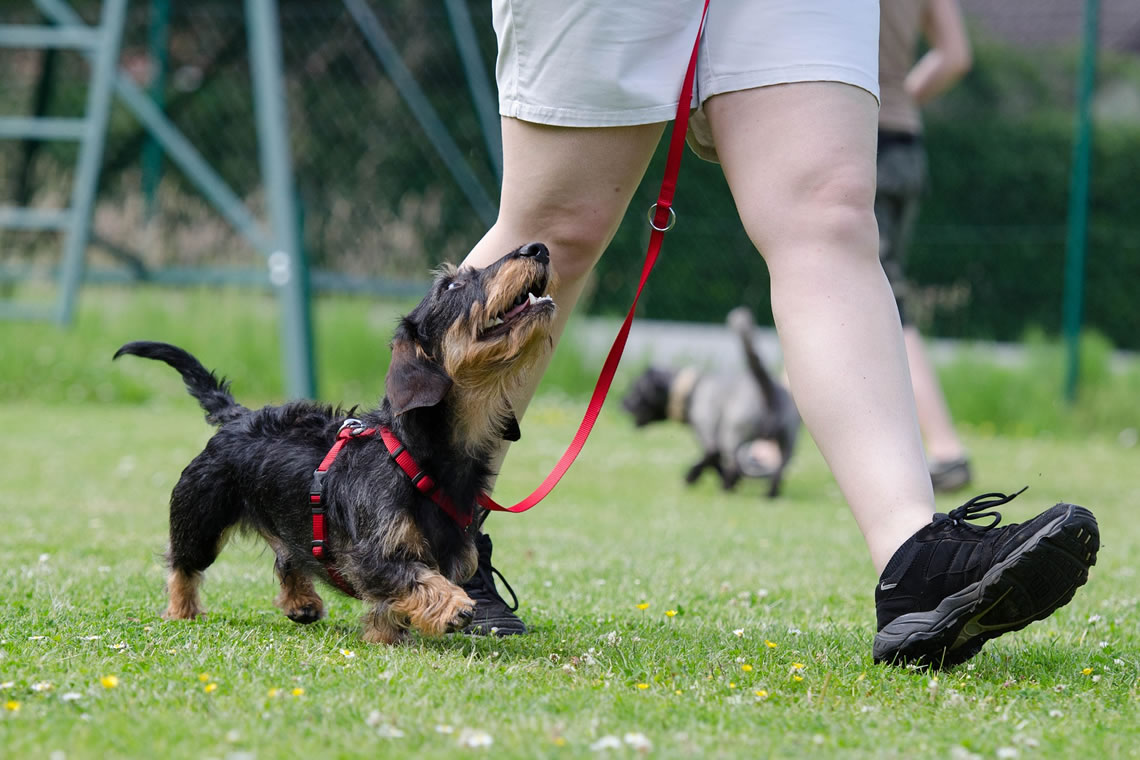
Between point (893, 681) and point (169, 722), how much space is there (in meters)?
1.46

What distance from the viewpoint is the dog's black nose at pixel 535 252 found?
325cm

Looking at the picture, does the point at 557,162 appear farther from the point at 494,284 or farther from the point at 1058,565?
the point at 1058,565

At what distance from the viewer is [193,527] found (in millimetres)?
3600

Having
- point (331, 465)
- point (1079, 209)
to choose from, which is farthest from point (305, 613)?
point (1079, 209)

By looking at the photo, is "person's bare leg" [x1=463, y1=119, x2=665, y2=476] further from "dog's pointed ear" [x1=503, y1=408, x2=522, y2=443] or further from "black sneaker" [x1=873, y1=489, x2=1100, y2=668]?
"black sneaker" [x1=873, y1=489, x2=1100, y2=668]

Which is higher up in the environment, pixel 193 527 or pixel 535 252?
pixel 535 252

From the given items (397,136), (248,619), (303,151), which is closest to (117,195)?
(303,151)

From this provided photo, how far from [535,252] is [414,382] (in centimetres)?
43

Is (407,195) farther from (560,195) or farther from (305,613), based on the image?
(560,195)

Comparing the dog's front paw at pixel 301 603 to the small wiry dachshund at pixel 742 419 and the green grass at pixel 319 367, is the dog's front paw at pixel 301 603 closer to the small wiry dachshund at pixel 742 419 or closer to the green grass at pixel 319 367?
the small wiry dachshund at pixel 742 419

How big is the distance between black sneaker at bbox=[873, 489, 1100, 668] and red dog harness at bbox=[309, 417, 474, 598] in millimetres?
1046

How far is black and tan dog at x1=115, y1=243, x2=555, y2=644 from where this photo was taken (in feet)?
10.5

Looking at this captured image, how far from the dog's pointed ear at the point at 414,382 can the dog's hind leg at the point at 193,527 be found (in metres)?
0.62

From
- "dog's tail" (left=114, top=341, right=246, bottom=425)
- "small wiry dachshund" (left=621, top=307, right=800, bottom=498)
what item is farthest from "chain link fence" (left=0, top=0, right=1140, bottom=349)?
"dog's tail" (left=114, top=341, right=246, bottom=425)
